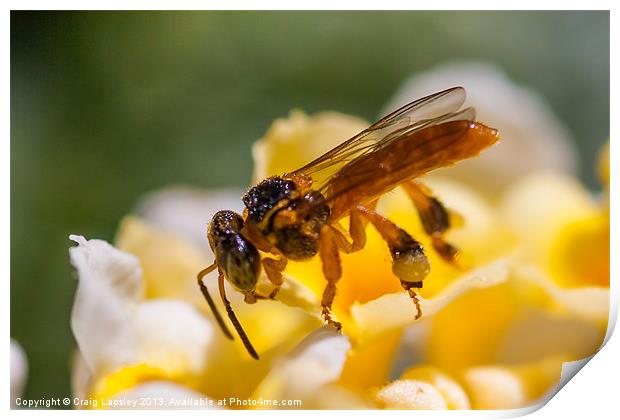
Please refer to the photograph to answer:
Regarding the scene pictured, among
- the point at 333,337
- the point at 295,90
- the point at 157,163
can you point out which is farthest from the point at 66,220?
the point at 333,337

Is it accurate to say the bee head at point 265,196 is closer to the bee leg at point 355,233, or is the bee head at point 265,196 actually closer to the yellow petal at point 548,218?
the bee leg at point 355,233

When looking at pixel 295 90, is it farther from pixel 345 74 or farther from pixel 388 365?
pixel 388 365

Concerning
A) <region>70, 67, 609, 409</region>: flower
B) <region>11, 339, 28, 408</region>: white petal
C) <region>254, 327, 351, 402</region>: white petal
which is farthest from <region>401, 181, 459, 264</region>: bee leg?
<region>11, 339, 28, 408</region>: white petal

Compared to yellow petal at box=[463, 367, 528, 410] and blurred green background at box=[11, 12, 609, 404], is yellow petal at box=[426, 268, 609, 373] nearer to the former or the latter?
yellow petal at box=[463, 367, 528, 410]

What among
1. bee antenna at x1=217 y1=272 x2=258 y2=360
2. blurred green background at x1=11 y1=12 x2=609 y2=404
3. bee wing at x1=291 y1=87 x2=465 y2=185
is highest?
blurred green background at x1=11 y1=12 x2=609 y2=404

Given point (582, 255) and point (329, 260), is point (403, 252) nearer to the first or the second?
point (329, 260)
